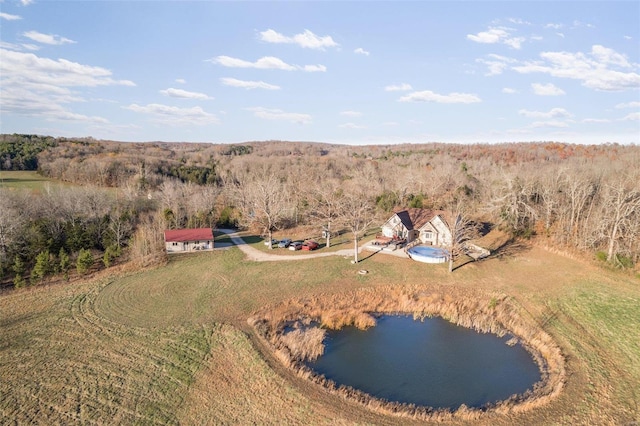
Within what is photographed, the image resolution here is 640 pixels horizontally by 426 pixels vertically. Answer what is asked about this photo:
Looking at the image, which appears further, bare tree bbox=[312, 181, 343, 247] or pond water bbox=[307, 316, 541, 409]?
bare tree bbox=[312, 181, 343, 247]

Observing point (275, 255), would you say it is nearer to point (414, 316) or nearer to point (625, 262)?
point (414, 316)

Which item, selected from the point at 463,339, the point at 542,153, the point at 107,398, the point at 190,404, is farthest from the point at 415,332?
the point at 542,153

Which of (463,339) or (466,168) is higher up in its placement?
(466,168)

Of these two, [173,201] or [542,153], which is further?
[542,153]

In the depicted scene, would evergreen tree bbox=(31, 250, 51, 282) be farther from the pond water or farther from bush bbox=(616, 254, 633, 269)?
bush bbox=(616, 254, 633, 269)

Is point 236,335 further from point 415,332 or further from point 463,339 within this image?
point 463,339

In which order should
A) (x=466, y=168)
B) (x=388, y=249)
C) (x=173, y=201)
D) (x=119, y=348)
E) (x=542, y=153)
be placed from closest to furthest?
(x=119, y=348) < (x=388, y=249) < (x=173, y=201) < (x=466, y=168) < (x=542, y=153)

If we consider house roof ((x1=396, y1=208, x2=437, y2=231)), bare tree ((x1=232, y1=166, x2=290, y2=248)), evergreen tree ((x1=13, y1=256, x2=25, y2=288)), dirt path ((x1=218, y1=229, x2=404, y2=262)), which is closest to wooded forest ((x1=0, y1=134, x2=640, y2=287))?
evergreen tree ((x1=13, y1=256, x2=25, y2=288))
